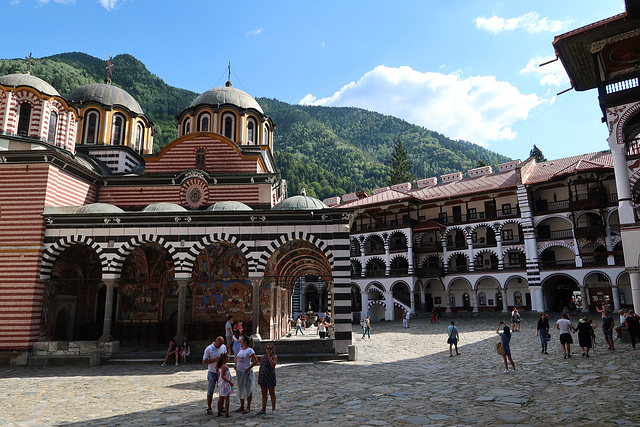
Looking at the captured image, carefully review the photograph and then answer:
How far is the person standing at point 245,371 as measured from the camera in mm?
7094

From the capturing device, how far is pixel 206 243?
14.5 metres

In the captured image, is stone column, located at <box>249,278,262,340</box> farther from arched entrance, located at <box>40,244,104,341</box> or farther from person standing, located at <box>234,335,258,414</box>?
person standing, located at <box>234,335,258,414</box>

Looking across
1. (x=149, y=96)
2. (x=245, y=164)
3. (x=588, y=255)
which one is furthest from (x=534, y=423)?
(x=149, y=96)

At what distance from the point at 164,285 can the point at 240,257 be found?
341 cm

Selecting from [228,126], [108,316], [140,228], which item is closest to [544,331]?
[140,228]

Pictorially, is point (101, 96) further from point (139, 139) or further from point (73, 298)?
point (73, 298)

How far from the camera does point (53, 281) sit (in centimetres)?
1488

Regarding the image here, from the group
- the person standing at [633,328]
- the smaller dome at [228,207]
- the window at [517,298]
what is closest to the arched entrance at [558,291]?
the window at [517,298]

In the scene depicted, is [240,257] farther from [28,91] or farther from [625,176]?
[625,176]

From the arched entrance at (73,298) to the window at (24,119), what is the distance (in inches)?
189

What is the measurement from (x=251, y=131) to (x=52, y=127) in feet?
30.5

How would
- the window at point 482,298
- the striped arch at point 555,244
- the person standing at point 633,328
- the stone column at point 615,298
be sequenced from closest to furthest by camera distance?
the person standing at point 633,328, the stone column at point 615,298, the striped arch at point 555,244, the window at point 482,298

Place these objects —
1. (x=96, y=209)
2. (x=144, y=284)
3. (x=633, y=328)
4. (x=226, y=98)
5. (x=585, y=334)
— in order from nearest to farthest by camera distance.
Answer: (x=585, y=334) → (x=633, y=328) → (x=96, y=209) → (x=144, y=284) → (x=226, y=98)

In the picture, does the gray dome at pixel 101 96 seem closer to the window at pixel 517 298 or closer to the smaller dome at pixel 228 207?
the smaller dome at pixel 228 207
